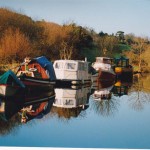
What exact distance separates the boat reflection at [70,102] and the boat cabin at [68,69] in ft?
0.88

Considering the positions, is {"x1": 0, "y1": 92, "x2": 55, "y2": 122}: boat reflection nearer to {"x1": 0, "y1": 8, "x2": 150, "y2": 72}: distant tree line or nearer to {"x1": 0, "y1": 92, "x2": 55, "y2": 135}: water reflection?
{"x1": 0, "y1": 92, "x2": 55, "y2": 135}: water reflection

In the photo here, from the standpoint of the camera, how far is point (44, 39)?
7723 millimetres

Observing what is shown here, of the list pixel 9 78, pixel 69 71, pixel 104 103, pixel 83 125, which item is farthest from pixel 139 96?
pixel 83 125

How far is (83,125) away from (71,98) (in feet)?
5.84

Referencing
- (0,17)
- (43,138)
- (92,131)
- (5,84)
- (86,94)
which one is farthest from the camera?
(0,17)

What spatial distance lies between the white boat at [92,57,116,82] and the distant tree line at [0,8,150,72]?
2.85ft

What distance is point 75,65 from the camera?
7930mm

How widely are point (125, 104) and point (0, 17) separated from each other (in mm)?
2682

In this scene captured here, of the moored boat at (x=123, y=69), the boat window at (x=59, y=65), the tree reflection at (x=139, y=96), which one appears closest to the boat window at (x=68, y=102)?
the tree reflection at (x=139, y=96)

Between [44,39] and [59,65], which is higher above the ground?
[44,39]

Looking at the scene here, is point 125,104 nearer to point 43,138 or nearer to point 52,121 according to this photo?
point 52,121

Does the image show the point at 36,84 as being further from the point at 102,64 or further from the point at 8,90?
the point at 102,64

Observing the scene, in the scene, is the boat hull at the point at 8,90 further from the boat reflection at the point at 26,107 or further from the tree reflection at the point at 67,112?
the tree reflection at the point at 67,112

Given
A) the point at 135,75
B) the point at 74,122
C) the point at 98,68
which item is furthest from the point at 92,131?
the point at 135,75
